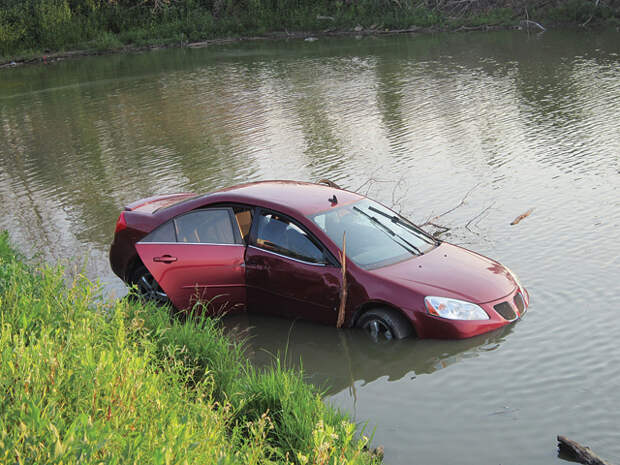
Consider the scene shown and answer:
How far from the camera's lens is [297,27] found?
51.1 meters

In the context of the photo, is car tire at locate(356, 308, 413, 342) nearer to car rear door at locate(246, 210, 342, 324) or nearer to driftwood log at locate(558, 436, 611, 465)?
car rear door at locate(246, 210, 342, 324)

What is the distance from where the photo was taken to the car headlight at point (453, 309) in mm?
7168

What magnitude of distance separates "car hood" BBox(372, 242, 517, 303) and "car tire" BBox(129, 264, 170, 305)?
2.59m

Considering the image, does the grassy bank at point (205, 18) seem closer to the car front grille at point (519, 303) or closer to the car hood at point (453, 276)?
the car hood at point (453, 276)

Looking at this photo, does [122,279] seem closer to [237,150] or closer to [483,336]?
[483,336]

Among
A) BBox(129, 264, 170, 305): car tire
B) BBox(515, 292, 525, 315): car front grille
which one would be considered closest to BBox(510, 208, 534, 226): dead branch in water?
BBox(515, 292, 525, 315): car front grille

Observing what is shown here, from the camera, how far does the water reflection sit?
6.93 m

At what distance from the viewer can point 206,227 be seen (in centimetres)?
838

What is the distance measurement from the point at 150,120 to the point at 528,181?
1286cm

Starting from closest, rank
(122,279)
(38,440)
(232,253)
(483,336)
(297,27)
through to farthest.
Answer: (38,440) < (483,336) < (232,253) < (122,279) < (297,27)

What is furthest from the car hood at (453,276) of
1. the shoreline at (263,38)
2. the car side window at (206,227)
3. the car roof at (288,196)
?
the shoreline at (263,38)

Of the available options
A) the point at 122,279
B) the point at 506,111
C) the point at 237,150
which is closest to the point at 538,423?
the point at 122,279

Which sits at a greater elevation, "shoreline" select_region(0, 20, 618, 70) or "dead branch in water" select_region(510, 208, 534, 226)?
"dead branch in water" select_region(510, 208, 534, 226)

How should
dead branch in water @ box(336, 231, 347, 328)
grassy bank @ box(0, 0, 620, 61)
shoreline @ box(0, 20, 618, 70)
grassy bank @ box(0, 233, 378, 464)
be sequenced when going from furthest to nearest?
grassy bank @ box(0, 0, 620, 61) → shoreline @ box(0, 20, 618, 70) → dead branch in water @ box(336, 231, 347, 328) → grassy bank @ box(0, 233, 378, 464)
